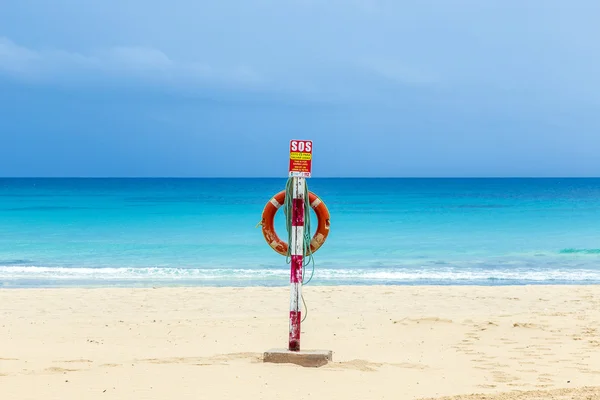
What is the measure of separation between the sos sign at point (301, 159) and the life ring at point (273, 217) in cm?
30

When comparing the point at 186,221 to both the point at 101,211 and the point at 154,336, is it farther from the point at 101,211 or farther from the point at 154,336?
the point at 154,336

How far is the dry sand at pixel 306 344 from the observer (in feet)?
15.5

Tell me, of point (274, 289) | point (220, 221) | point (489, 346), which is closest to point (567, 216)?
point (220, 221)

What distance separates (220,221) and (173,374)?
2733cm

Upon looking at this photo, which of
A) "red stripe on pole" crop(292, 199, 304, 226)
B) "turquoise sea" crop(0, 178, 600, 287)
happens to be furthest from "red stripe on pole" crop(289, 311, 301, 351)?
"turquoise sea" crop(0, 178, 600, 287)

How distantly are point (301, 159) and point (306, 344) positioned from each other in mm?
2018

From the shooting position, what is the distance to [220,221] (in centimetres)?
3219

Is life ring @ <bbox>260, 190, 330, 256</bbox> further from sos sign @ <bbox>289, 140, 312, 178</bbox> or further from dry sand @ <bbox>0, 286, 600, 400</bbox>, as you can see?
dry sand @ <bbox>0, 286, 600, 400</bbox>

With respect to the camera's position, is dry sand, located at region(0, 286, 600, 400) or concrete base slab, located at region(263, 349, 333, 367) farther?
concrete base slab, located at region(263, 349, 333, 367)

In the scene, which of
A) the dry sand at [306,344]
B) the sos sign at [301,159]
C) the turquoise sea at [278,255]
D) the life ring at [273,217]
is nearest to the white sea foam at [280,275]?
the turquoise sea at [278,255]

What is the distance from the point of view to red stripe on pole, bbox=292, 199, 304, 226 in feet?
17.7

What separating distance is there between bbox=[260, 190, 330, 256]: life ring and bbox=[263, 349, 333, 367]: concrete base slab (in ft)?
2.67

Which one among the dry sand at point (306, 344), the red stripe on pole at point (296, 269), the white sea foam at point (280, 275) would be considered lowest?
the dry sand at point (306, 344)

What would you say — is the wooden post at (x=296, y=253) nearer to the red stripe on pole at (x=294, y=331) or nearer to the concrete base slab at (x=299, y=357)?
the red stripe on pole at (x=294, y=331)
